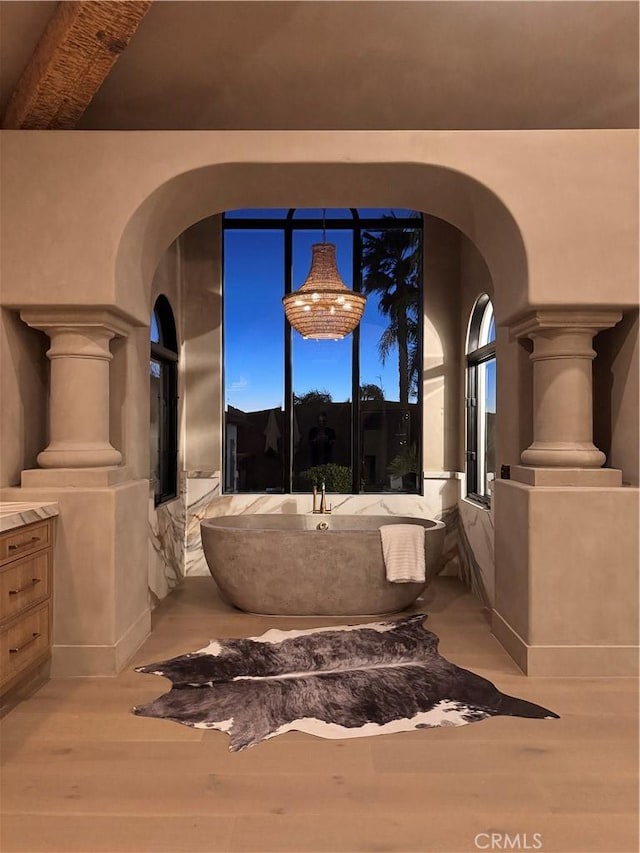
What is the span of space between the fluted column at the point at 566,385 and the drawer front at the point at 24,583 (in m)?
2.45

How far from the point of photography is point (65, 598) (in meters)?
3.11

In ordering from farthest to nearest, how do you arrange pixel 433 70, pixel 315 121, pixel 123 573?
pixel 315 121 → pixel 123 573 → pixel 433 70

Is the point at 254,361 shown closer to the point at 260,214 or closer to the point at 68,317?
the point at 260,214

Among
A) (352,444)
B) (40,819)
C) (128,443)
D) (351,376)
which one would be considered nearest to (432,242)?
(351,376)

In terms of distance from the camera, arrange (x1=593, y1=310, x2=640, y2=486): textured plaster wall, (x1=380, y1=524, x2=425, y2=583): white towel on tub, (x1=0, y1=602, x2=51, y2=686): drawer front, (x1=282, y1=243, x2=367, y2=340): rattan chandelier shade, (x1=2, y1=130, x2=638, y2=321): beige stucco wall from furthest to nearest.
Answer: (x1=282, y1=243, x2=367, y2=340): rattan chandelier shade, (x1=380, y1=524, x2=425, y2=583): white towel on tub, (x1=593, y1=310, x2=640, y2=486): textured plaster wall, (x1=2, y1=130, x2=638, y2=321): beige stucco wall, (x1=0, y1=602, x2=51, y2=686): drawer front

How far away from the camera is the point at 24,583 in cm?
275

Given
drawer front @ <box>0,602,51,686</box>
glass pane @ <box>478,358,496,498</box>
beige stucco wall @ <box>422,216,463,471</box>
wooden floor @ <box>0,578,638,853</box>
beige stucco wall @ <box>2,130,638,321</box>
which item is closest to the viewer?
wooden floor @ <box>0,578,638,853</box>

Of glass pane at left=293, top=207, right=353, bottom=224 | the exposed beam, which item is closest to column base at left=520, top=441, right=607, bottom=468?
the exposed beam

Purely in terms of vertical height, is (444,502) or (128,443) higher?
(128,443)

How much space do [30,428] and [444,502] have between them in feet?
11.9

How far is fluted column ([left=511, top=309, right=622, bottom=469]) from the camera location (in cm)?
316

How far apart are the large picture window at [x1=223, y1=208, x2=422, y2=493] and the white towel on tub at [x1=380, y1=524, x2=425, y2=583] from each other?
1.88 m

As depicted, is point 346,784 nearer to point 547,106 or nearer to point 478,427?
point 547,106

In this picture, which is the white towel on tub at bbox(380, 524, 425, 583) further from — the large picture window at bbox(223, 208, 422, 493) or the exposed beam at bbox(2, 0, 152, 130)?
the exposed beam at bbox(2, 0, 152, 130)
